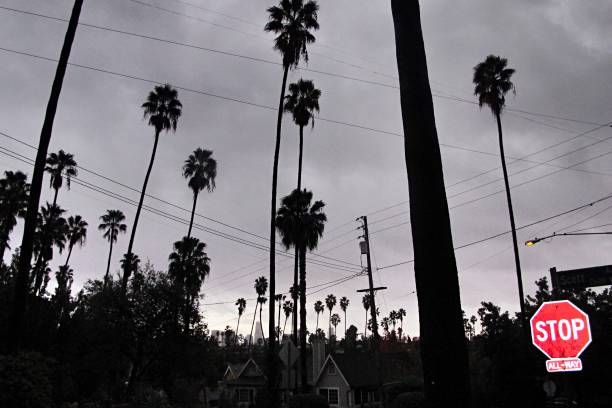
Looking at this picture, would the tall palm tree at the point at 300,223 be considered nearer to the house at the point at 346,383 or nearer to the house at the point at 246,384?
the house at the point at 346,383

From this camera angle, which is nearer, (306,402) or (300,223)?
(306,402)

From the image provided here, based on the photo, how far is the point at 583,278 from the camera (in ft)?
68.9

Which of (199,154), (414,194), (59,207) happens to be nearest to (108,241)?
(59,207)

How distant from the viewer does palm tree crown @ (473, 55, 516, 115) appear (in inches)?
1420

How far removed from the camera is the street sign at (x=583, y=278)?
20.2 m

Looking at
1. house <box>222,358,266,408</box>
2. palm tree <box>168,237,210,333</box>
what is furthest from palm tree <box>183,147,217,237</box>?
house <box>222,358,266,408</box>

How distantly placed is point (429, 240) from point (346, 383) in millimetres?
49775

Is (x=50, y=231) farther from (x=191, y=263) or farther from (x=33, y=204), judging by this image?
(x=33, y=204)

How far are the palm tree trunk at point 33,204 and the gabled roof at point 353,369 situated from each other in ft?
134

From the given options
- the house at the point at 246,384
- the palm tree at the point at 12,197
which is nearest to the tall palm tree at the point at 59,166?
the palm tree at the point at 12,197

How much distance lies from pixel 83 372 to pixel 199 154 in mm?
29038

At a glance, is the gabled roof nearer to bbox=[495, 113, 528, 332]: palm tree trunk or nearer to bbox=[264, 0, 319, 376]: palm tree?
bbox=[495, 113, 528, 332]: palm tree trunk

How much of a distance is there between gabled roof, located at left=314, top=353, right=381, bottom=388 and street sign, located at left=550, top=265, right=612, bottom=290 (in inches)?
1327

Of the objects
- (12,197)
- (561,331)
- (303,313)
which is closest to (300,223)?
(303,313)
